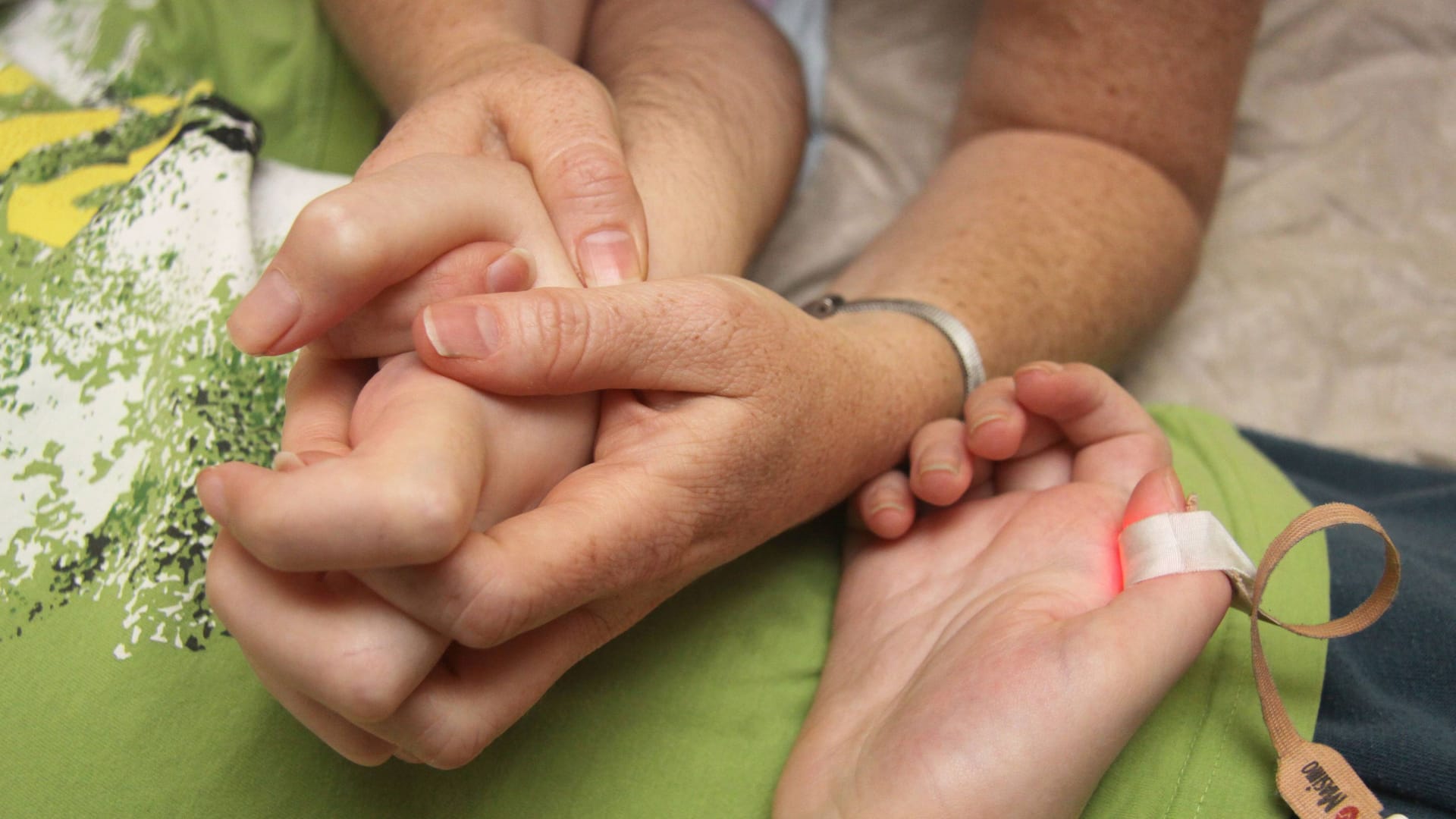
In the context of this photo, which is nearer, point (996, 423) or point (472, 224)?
point (472, 224)

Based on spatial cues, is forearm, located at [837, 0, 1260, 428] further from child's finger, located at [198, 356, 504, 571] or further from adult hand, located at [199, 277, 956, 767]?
child's finger, located at [198, 356, 504, 571]

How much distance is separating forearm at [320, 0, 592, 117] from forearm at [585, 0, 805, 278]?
92 mm

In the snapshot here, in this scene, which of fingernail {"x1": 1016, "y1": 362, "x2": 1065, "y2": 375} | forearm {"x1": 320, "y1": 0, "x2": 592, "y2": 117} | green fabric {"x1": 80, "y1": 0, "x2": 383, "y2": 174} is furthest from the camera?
green fabric {"x1": 80, "y1": 0, "x2": 383, "y2": 174}

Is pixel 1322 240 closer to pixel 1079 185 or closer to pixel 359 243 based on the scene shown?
pixel 1079 185

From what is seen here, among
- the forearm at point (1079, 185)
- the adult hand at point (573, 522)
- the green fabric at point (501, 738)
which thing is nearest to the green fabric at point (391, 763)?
the green fabric at point (501, 738)

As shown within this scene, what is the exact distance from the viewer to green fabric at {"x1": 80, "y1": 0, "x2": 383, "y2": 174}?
3.42 ft

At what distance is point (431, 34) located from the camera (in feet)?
3.17

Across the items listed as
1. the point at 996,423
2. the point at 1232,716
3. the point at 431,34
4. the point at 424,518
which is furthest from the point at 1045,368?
the point at 431,34

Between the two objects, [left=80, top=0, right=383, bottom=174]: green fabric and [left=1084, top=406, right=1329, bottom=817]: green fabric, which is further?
[left=80, top=0, right=383, bottom=174]: green fabric

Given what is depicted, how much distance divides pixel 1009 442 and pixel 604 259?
35cm

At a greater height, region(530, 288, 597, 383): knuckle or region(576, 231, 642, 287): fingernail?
region(530, 288, 597, 383): knuckle

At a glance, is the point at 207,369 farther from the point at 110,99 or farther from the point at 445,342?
the point at 110,99

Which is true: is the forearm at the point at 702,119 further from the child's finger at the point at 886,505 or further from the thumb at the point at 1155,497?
the thumb at the point at 1155,497

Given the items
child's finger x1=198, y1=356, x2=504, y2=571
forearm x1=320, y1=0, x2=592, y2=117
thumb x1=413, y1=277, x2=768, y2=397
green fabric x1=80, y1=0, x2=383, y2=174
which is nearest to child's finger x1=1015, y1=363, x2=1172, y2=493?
thumb x1=413, y1=277, x2=768, y2=397
